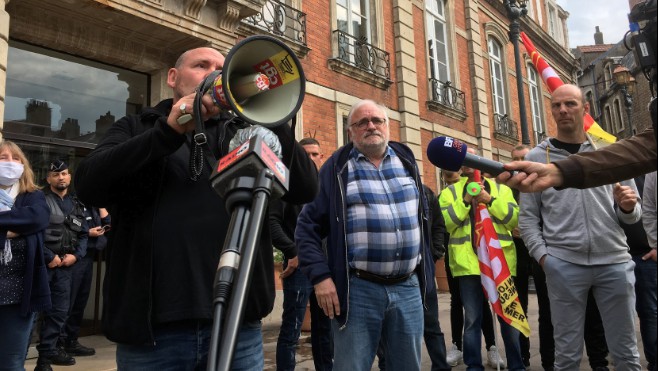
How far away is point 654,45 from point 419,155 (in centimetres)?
1183

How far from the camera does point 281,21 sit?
9930mm

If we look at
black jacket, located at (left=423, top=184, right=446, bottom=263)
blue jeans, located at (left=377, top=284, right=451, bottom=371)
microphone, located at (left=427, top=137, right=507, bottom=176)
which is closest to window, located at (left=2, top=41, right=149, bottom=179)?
black jacket, located at (left=423, top=184, right=446, bottom=263)

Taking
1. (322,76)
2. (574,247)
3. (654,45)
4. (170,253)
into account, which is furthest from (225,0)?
(654,45)

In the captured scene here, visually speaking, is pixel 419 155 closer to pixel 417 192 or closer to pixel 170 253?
pixel 417 192

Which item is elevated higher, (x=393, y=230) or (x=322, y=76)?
(x=322, y=76)

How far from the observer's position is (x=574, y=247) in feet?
10.5

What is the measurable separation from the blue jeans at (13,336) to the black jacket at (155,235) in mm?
2001

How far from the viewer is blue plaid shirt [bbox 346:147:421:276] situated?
9.37ft

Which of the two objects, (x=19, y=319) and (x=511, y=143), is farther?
(x=511, y=143)

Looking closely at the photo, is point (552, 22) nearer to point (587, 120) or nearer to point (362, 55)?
point (362, 55)

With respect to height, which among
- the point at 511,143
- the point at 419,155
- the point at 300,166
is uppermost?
the point at 511,143

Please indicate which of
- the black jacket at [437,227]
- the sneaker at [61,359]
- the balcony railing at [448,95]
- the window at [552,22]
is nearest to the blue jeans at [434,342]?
the black jacket at [437,227]

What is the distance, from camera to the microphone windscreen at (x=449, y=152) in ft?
6.26

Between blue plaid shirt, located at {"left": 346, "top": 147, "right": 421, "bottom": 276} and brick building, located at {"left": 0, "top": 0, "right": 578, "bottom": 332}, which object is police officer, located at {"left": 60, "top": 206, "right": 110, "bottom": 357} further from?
blue plaid shirt, located at {"left": 346, "top": 147, "right": 421, "bottom": 276}
